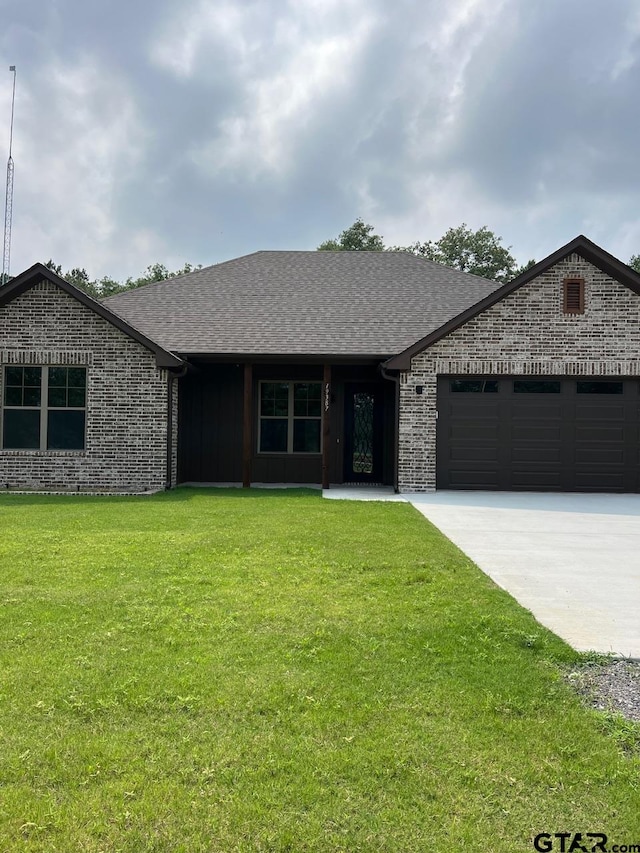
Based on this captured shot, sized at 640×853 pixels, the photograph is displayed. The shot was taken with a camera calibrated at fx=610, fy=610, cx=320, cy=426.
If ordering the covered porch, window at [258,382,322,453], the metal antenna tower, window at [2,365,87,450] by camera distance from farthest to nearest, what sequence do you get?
the metal antenna tower → window at [258,382,322,453] → the covered porch → window at [2,365,87,450]

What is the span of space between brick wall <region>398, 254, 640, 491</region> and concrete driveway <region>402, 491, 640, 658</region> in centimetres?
261

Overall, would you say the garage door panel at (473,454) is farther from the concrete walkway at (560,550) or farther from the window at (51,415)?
the window at (51,415)

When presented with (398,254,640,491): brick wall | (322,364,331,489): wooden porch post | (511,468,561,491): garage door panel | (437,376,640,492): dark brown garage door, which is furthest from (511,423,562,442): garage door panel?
(322,364,331,489): wooden porch post

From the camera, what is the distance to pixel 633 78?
13.4m

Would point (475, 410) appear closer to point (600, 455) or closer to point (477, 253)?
point (600, 455)

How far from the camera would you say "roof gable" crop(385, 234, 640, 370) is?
1276 cm

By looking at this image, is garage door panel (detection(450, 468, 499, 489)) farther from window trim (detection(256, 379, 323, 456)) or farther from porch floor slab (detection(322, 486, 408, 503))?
window trim (detection(256, 379, 323, 456))

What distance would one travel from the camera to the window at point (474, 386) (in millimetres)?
13273

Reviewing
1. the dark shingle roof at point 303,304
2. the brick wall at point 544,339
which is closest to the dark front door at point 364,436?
the dark shingle roof at point 303,304

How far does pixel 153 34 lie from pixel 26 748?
43.3 feet

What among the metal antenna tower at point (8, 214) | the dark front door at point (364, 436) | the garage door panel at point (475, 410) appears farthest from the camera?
the metal antenna tower at point (8, 214)

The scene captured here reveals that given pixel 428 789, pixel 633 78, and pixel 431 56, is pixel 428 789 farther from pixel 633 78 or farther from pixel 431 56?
pixel 633 78

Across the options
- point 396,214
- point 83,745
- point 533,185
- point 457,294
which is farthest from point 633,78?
point 83,745

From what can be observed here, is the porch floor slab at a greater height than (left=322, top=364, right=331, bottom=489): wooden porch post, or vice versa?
(left=322, top=364, right=331, bottom=489): wooden porch post
